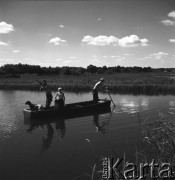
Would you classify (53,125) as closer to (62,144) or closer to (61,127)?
(61,127)

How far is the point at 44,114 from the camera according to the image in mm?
15680

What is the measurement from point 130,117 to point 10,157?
8381 mm

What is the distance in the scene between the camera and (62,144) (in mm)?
10664

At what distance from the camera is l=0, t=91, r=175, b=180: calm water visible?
806 cm

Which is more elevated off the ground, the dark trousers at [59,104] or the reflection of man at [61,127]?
the dark trousers at [59,104]

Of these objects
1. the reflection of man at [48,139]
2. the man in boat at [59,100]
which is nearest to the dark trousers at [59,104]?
the man in boat at [59,100]

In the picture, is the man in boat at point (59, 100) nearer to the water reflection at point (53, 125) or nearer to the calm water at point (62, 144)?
the water reflection at point (53, 125)

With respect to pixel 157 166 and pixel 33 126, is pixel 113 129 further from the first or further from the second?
pixel 157 166

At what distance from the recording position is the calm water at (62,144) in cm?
806

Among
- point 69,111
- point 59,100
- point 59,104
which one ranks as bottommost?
point 69,111

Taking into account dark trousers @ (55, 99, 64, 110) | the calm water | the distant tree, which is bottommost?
the calm water

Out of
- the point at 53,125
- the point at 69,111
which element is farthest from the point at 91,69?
the point at 53,125

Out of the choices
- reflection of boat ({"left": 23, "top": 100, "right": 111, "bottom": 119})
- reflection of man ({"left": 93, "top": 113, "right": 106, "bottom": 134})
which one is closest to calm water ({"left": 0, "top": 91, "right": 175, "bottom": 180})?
reflection of man ({"left": 93, "top": 113, "right": 106, "bottom": 134})

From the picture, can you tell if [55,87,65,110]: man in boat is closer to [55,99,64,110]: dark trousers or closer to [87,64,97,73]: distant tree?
[55,99,64,110]: dark trousers
